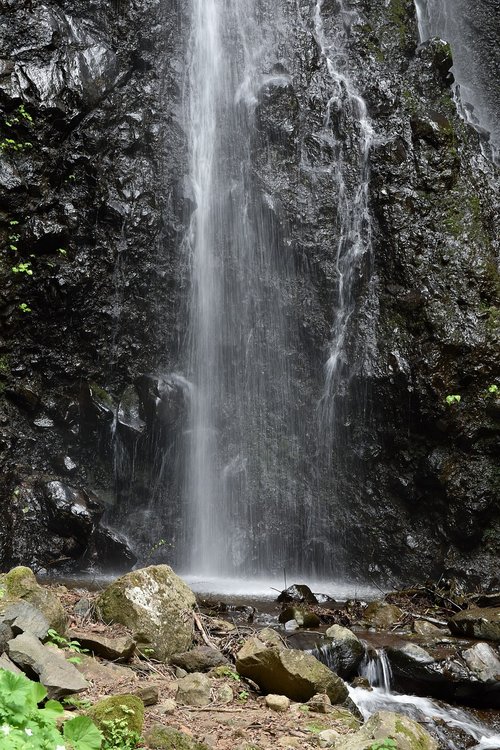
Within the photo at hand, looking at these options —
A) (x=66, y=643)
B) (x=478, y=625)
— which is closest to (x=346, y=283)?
(x=478, y=625)

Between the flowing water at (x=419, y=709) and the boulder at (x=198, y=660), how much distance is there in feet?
4.68

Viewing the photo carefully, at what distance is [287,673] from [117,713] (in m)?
1.68

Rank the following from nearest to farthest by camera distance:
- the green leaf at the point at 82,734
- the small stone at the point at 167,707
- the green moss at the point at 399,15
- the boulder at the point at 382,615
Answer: the green leaf at the point at 82,734 < the small stone at the point at 167,707 < the boulder at the point at 382,615 < the green moss at the point at 399,15

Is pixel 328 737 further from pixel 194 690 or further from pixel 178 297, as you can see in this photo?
pixel 178 297

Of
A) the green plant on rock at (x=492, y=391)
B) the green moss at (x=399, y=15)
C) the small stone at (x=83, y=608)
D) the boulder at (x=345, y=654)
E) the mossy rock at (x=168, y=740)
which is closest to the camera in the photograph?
the mossy rock at (x=168, y=740)

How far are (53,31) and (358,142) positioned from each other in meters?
6.27

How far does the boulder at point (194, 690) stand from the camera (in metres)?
4.09

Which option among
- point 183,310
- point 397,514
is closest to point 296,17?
point 183,310

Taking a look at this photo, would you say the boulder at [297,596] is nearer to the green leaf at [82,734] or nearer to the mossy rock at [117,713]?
the mossy rock at [117,713]

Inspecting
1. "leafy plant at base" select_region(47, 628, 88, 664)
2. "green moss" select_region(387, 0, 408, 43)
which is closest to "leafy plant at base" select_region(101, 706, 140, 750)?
"leafy plant at base" select_region(47, 628, 88, 664)

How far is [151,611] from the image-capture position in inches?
192

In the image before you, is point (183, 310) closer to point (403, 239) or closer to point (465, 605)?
point (403, 239)

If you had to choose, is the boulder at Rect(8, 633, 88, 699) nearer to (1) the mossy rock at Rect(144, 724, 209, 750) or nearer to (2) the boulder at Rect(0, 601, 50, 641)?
(2) the boulder at Rect(0, 601, 50, 641)

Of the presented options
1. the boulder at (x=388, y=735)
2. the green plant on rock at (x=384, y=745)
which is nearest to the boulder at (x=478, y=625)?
the boulder at (x=388, y=735)
